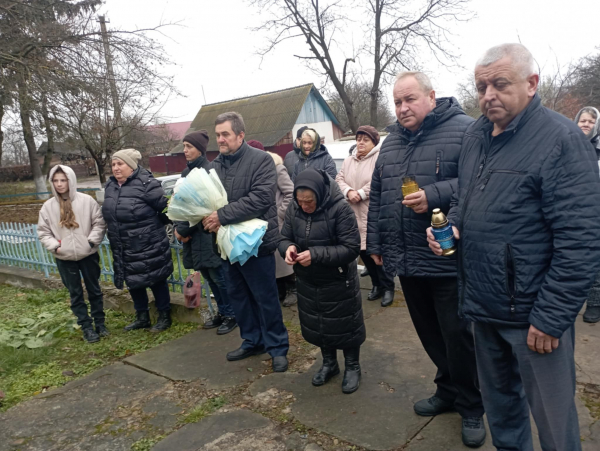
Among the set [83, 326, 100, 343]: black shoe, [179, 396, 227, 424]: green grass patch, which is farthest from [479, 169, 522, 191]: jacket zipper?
[83, 326, 100, 343]: black shoe

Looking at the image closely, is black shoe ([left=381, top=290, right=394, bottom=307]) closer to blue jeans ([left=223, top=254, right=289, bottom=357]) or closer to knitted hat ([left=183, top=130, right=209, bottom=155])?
blue jeans ([left=223, top=254, right=289, bottom=357])

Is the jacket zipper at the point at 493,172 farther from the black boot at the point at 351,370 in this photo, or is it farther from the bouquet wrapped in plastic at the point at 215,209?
the bouquet wrapped in plastic at the point at 215,209

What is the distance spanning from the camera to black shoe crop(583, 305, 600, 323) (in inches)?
159

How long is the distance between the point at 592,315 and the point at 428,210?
8.18 feet

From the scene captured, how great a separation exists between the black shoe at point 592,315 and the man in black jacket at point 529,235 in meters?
2.35

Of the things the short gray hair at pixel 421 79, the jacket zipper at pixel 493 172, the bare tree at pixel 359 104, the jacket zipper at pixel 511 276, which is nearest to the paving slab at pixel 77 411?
the jacket zipper at pixel 511 276

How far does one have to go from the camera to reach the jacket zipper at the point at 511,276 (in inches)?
76.1

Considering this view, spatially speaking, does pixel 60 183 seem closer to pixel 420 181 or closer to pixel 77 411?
pixel 77 411

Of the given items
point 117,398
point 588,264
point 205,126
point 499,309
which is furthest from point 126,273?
point 205,126

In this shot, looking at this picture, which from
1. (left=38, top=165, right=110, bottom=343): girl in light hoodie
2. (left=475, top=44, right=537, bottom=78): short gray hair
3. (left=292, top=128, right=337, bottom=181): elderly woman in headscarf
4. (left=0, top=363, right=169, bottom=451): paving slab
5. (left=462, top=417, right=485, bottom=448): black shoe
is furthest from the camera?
(left=292, top=128, right=337, bottom=181): elderly woman in headscarf

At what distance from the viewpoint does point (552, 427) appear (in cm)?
201

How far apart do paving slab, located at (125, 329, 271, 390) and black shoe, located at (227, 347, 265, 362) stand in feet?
0.14

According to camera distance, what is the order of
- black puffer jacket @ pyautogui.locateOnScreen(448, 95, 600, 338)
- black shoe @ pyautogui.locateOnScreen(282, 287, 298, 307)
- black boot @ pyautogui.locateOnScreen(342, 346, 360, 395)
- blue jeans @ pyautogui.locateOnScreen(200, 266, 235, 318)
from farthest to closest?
black shoe @ pyautogui.locateOnScreen(282, 287, 298, 307), blue jeans @ pyautogui.locateOnScreen(200, 266, 235, 318), black boot @ pyautogui.locateOnScreen(342, 346, 360, 395), black puffer jacket @ pyautogui.locateOnScreen(448, 95, 600, 338)

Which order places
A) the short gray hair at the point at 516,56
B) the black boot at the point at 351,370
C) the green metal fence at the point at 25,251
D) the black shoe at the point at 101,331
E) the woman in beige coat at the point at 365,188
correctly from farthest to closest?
the green metal fence at the point at 25,251 → the woman in beige coat at the point at 365,188 → the black shoe at the point at 101,331 → the black boot at the point at 351,370 → the short gray hair at the point at 516,56
